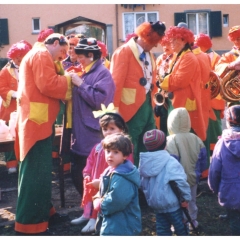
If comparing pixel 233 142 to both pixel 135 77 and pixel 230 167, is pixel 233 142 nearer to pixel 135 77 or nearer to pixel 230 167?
pixel 230 167

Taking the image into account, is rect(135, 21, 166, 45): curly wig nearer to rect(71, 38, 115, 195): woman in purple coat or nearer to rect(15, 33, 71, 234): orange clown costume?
rect(71, 38, 115, 195): woman in purple coat

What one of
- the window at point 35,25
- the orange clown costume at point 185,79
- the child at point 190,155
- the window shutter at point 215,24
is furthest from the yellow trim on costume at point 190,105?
the window at point 35,25

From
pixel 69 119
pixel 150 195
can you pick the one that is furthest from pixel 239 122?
pixel 69 119

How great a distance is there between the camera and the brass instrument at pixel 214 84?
6.36m

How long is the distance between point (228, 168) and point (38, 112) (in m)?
1.64

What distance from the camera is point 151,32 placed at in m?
5.25

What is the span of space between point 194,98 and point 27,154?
91.8 inches

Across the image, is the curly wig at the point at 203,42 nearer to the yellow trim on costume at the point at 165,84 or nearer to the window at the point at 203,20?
the yellow trim on costume at the point at 165,84

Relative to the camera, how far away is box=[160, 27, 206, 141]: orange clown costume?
Result: 572 cm

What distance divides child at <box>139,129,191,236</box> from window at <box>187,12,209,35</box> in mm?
17576

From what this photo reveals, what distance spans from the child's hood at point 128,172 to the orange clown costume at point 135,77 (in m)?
1.75

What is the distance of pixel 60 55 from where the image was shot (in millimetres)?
4574

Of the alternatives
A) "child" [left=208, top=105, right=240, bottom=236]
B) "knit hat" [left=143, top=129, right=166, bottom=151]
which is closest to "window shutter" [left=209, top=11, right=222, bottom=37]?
"child" [left=208, top=105, right=240, bottom=236]

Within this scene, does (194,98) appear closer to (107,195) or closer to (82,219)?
(82,219)
